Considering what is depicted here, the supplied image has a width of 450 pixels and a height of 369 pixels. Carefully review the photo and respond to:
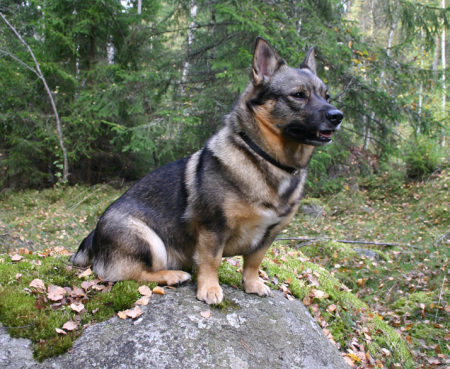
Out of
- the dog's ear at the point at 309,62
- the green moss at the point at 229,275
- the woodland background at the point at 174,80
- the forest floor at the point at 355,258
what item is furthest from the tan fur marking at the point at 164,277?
the woodland background at the point at 174,80

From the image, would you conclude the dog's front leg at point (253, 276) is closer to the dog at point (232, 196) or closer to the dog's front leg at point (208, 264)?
the dog at point (232, 196)

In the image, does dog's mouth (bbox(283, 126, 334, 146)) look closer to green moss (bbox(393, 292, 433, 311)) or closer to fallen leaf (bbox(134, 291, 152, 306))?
fallen leaf (bbox(134, 291, 152, 306))

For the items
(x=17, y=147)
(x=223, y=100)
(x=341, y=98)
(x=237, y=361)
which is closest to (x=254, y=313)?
(x=237, y=361)

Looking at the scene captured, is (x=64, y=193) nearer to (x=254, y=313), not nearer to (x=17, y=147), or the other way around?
(x=17, y=147)

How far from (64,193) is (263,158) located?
1015cm

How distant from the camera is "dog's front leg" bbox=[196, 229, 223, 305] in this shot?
3.04 m

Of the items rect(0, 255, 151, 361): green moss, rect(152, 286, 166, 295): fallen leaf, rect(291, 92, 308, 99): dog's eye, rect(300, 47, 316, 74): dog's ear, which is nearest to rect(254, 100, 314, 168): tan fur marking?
rect(291, 92, 308, 99): dog's eye

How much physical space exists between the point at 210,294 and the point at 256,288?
2.15 ft

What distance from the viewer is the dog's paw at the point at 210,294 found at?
3.09 meters

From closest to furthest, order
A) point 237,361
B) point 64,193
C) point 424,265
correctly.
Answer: point 237,361 → point 424,265 → point 64,193

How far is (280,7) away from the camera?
1025cm

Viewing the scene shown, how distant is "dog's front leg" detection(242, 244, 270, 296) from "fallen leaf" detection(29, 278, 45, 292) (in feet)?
6.28

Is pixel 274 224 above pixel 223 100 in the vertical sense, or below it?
below

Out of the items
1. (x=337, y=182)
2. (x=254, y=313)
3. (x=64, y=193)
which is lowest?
(x=64, y=193)
